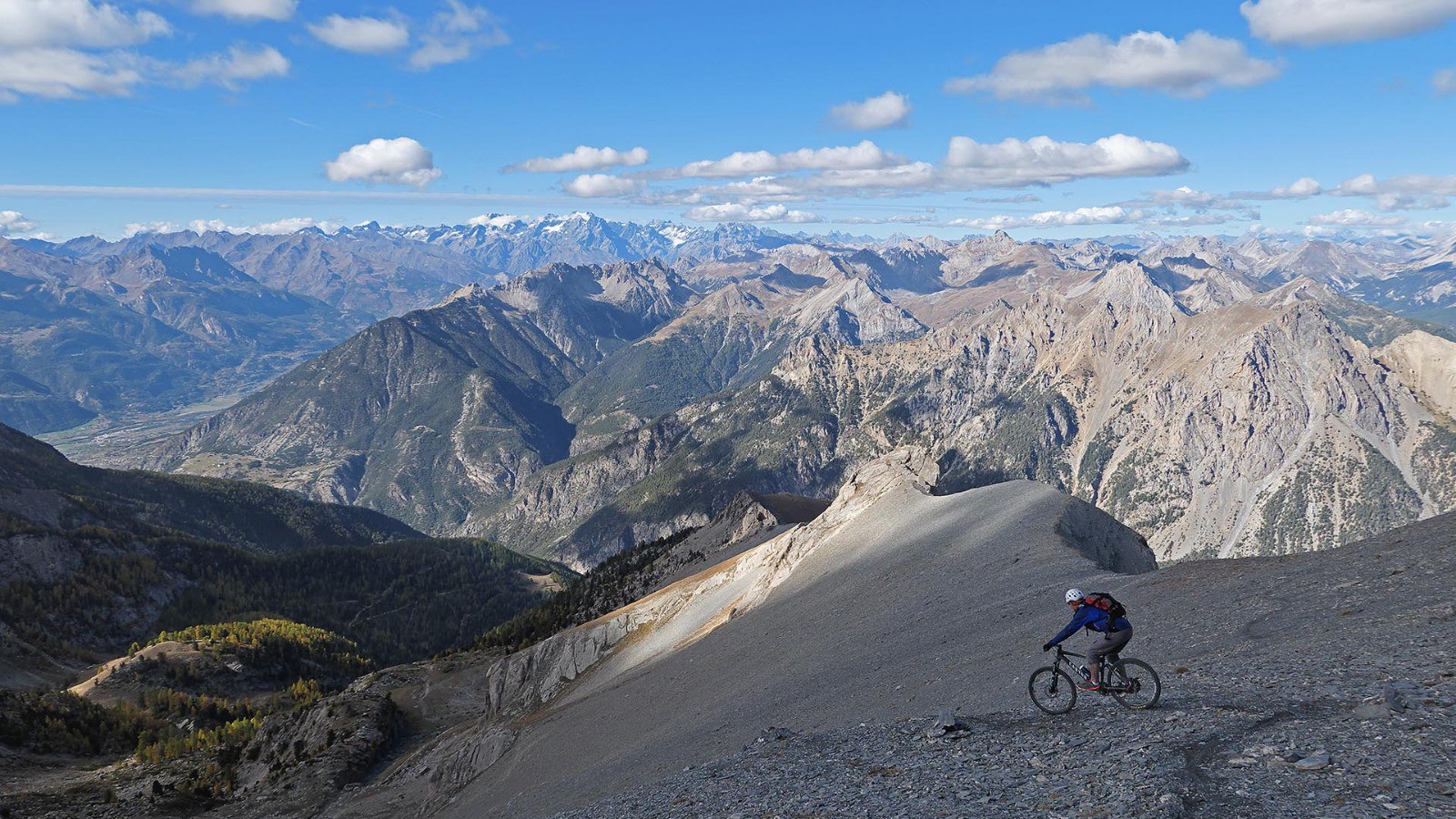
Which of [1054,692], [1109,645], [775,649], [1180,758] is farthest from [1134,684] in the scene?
[775,649]

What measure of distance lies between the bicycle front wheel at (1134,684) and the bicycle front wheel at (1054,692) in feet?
3.97

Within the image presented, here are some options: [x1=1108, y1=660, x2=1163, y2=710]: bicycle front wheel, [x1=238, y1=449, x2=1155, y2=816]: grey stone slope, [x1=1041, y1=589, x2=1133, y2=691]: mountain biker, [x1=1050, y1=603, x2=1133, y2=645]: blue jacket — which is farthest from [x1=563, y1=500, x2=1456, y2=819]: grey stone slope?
[x1=238, y1=449, x2=1155, y2=816]: grey stone slope

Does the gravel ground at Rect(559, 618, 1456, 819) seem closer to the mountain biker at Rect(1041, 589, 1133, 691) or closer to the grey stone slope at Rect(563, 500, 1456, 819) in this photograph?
the grey stone slope at Rect(563, 500, 1456, 819)

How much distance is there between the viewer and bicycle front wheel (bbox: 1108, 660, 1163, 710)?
73.5 feet

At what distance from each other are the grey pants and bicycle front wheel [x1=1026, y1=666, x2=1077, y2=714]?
1196 millimetres

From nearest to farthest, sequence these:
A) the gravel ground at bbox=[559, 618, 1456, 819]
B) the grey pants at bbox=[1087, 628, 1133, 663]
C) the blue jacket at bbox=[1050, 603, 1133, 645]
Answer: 1. the gravel ground at bbox=[559, 618, 1456, 819]
2. the grey pants at bbox=[1087, 628, 1133, 663]
3. the blue jacket at bbox=[1050, 603, 1133, 645]

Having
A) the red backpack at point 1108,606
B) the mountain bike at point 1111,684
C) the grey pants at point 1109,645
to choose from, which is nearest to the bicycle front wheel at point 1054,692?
the mountain bike at point 1111,684

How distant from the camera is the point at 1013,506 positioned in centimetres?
6381

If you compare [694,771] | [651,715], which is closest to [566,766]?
[651,715]

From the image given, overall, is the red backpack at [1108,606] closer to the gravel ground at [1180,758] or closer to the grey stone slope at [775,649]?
the gravel ground at [1180,758]

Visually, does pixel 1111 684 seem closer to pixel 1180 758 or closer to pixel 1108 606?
pixel 1108 606

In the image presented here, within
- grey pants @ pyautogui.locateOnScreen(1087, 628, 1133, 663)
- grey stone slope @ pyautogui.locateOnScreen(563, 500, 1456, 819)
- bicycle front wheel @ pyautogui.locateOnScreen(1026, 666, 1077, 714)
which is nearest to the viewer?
grey stone slope @ pyautogui.locateOnScreen(563, 500, 1456, 819)

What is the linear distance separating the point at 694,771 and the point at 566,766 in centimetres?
2006

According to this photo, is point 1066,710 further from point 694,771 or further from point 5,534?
point 5,534
